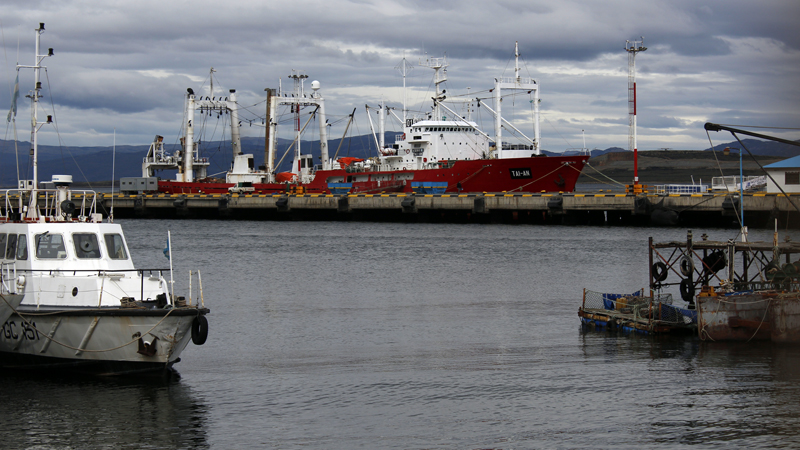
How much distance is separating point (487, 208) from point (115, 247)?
45.8 m

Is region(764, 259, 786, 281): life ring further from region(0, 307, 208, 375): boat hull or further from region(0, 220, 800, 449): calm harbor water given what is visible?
region(0, 307, 208, 375): boat hull

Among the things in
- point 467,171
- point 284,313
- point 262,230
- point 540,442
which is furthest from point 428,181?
point 540,442

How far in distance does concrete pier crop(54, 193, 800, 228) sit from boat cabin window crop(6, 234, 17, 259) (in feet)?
106

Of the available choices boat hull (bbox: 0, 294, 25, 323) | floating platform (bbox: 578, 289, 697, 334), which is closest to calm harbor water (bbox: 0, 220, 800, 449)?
floating platform (bbox: 578, 289, 697, 334)

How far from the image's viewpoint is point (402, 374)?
1858cm

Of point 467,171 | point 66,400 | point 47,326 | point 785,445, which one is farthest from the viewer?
point 467,171

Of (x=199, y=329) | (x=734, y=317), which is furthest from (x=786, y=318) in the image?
(x=199, y=329)

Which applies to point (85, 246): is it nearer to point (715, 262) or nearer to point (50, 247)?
point (50, 247)

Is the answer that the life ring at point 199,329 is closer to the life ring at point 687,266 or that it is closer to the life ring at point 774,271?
the life ring at point 687,266

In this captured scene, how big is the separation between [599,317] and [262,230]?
44192mm

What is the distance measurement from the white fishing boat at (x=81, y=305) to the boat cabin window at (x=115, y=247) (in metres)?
0.02

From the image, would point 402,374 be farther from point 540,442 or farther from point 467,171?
point 467,171

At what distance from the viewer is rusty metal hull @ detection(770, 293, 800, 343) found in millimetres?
20875

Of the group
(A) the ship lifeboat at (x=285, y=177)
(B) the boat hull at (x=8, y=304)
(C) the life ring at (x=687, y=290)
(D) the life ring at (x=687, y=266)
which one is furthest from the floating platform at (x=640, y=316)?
(A) the ship lifeboat at (x=285, y=177)
